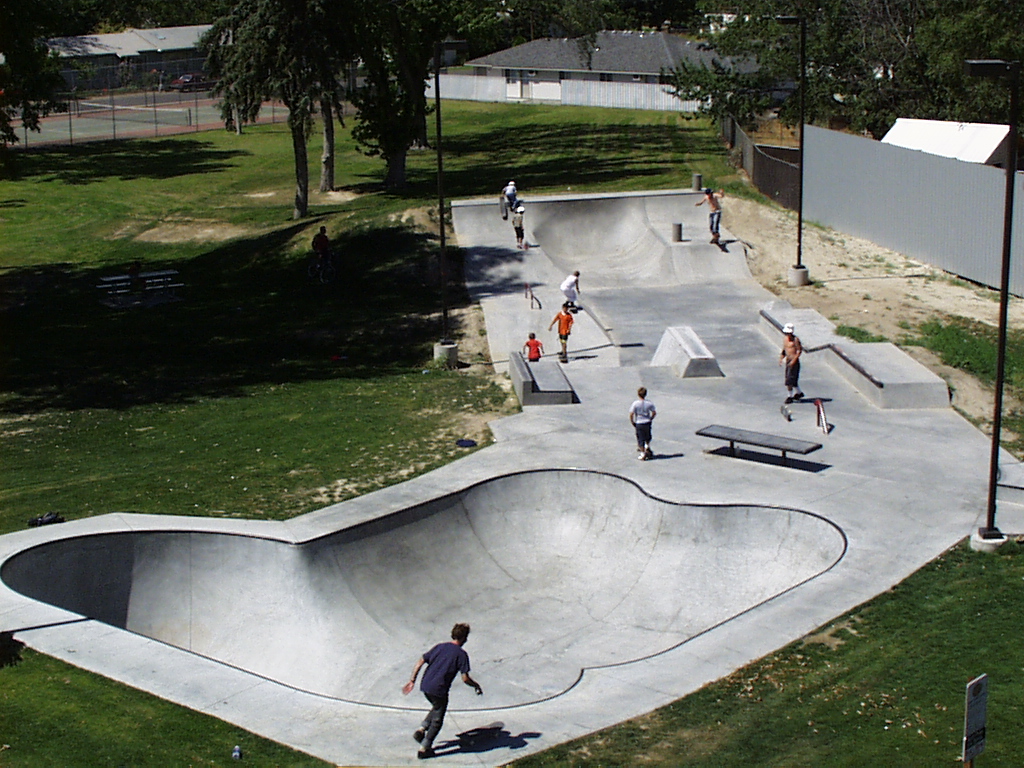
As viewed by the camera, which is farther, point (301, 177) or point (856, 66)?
point (856, 66)

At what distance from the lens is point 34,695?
12.8 metres

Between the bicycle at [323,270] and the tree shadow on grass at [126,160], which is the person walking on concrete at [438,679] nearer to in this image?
the bicycle at [323,270]

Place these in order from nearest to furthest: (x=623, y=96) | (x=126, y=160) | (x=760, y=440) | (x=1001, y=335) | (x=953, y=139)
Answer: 1. (x=1001, y=335)
2. (x=760, y=440)
3. (x=953, y=139)
4. (x=126, y=160)
5. (x=623, y=96)

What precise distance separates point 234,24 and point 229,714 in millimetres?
31096

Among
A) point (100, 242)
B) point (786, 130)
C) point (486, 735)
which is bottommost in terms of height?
point (486, 735)

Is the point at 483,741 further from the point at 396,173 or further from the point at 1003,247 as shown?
the point at 396,173

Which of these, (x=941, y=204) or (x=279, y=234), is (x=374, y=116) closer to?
(x=279, y=234)

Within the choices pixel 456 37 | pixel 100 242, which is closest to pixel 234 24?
pixel 100 242

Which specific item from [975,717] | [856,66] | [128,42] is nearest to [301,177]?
[856,66]

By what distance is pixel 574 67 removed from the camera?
82.9 metres

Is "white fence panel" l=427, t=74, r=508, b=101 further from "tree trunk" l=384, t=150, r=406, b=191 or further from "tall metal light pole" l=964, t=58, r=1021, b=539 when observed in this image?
"tall metal light pole" l=964, t=58, r=1021, b=539

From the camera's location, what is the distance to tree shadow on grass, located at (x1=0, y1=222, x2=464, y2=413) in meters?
27.5

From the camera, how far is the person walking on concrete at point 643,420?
67.4ft

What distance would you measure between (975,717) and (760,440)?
10869 mm
